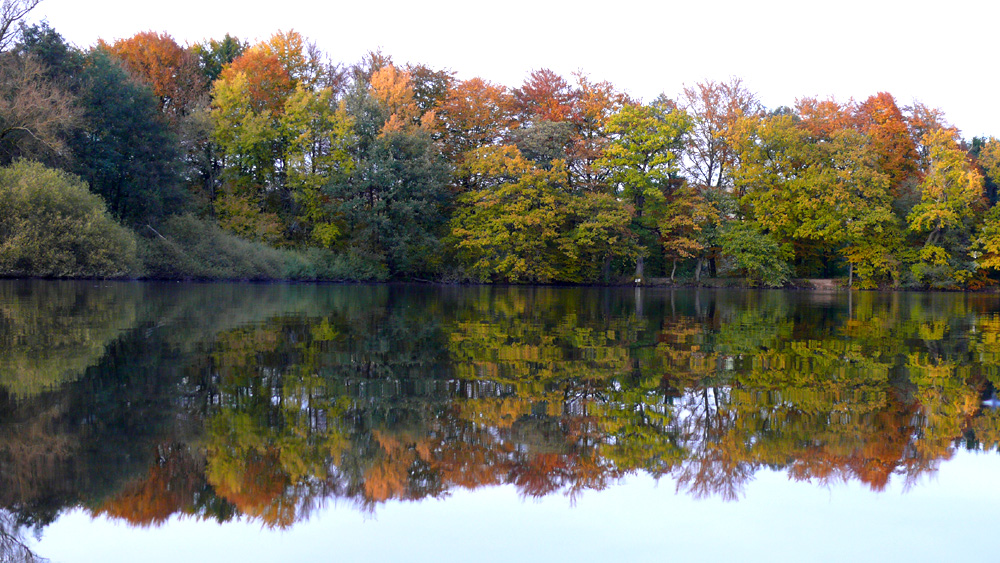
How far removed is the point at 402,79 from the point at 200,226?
12.8 m

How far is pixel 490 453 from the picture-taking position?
3684mm

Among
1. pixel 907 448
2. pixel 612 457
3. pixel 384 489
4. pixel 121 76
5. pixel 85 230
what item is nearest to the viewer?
pixel 384 489

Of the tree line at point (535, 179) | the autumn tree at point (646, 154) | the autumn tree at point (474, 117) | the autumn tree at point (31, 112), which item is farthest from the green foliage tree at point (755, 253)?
the autumn tree at point (31, 112)

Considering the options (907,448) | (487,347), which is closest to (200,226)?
(487,347)

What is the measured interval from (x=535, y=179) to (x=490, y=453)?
33.6 meters

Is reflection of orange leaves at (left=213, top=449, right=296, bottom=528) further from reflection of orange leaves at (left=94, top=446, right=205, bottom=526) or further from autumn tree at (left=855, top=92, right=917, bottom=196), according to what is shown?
autumn tree at (left=855, top=92, right=917, bottom=196)

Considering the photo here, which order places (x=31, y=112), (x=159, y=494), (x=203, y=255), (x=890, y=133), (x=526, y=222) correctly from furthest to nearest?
(x=890, y=133) < (x=526, y=222) < (x=203, y=255) < (x=31, y=112) < (x=159, y=494)

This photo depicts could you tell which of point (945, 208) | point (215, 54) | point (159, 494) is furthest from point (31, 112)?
point (945, 208)

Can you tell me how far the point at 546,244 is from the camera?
38.5 metres

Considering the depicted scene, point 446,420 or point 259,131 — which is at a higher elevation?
point 259,131

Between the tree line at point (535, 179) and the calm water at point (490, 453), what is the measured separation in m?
27.8

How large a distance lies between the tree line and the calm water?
27.8m

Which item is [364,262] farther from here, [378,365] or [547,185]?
[378,365]

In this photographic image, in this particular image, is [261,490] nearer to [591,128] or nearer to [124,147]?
[124,147]
